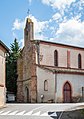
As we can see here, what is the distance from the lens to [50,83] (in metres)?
46.5

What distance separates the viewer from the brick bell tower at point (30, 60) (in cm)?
4759

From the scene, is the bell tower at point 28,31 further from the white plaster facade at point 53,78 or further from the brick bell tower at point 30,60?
the white plaster facade at point 53,78

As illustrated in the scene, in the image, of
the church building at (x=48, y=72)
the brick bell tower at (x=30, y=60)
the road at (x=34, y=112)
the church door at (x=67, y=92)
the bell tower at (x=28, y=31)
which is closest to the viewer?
the road at (x=34, y=112)

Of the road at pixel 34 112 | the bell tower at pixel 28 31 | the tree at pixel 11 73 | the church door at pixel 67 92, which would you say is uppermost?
the bell tower at pixel 28 31

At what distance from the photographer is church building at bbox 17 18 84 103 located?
4612 centimetres

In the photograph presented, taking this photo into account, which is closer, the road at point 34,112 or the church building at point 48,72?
the road at point 34,112

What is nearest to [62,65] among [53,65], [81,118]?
[53,65]

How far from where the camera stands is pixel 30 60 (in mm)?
50531

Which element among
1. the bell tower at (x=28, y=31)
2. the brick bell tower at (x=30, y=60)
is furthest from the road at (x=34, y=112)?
the bell tower at (x=28, y=31)

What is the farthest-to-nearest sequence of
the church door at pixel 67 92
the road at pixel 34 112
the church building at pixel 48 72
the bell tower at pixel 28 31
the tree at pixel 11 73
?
1. the tree at pixel 11 73
2. the bell tower at pixel 28 31
3. the church door at pixel 67 92
4. the church building at pixel 48 72
5. the road at pixel 34 112

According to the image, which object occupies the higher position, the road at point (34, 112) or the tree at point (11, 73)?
the tree at point (11, 73)

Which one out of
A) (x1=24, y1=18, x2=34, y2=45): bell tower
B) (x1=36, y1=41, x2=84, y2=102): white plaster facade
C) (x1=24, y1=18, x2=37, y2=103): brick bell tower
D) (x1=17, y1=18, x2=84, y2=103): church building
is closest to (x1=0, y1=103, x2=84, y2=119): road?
(x1=36, y1=41, x2=84, y2=102): white plaster facade

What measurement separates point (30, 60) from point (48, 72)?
17.4 ft

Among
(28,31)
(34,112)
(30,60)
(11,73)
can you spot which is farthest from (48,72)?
(34,112)
